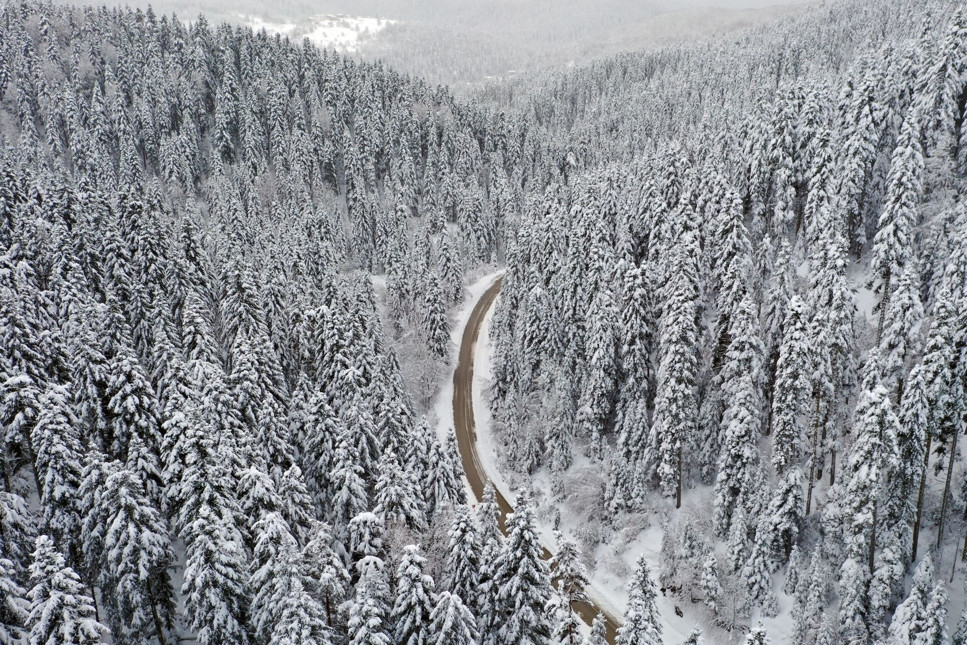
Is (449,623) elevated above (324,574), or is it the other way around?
(324,574)

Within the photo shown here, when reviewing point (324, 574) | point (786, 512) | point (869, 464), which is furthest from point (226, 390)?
point (869, 464)

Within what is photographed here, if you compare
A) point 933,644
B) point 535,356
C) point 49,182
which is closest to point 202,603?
point 933,644

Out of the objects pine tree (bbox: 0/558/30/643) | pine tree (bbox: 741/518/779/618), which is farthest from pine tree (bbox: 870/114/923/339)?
pine tree (bbox: 0/558/30/643)

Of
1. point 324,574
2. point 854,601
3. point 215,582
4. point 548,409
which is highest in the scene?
point 324,574

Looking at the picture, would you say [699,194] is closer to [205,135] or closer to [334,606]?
[334,606]

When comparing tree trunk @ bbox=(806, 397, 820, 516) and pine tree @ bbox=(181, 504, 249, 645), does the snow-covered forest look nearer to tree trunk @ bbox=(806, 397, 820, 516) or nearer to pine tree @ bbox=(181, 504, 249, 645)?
pine tree @ bbox=(181, 504, 249, 645)

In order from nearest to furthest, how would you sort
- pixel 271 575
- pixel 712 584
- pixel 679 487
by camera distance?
pixel 271 575
pixel 712 584
pixel 679 487


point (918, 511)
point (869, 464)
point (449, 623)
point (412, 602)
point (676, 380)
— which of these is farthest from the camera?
point (676, 380)

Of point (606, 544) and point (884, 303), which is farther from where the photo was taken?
point (606, 544)

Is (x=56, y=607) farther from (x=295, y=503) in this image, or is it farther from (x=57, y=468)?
(x=295, y=503)

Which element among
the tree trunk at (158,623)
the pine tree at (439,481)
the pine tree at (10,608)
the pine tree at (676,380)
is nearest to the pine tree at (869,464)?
the pine tree at (676,380)
